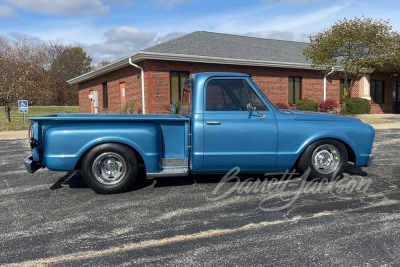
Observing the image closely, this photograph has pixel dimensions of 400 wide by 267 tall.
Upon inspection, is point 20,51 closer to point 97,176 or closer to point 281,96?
point 281,96

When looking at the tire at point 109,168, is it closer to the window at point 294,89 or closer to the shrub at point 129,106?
the shrub at point 129,106

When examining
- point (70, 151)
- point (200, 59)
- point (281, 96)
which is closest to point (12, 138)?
point (200, 59)

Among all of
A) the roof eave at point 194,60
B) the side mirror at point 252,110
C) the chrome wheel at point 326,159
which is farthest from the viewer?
the roof eave at point 194,60

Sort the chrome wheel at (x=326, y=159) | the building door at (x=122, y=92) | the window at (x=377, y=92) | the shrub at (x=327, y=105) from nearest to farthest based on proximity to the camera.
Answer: the chrome wheel at (x=326, y=159)
the building door at (x=122, y=92)
the shrub at (x=327, y=105)
the window at (x=377, y=92)

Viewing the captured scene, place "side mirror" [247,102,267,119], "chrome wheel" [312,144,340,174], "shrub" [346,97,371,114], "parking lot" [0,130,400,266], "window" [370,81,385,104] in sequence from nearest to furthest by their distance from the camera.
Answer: "parking lot" [0,130,400,266] < "side mirror" [247,102,267,119] < "chrome wheel" [312,144,340,174] < "shrub" [346,97,371,114] < "window" [370,81,385,104]

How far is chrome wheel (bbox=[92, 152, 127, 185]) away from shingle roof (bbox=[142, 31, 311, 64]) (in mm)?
13195

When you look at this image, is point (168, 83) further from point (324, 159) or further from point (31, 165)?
point (31, 165)

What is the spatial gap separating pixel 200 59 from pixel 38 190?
1382cm

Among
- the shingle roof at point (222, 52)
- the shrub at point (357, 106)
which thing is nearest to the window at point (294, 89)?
the shingle roof at point (222, 52)

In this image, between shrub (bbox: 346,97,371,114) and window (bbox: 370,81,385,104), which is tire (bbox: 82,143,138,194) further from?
window (bbox: 370,81,385,104)

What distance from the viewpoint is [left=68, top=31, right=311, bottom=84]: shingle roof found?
17922 millimetres

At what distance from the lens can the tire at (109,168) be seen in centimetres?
507

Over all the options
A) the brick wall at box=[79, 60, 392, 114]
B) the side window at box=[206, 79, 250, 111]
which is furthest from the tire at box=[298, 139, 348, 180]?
the brick wall at box=[79, 60, 392, 114]

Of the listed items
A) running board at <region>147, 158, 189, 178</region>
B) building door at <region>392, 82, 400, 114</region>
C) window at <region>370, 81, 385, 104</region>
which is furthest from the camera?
building door at <region>392, 82, 400, 114</region>
